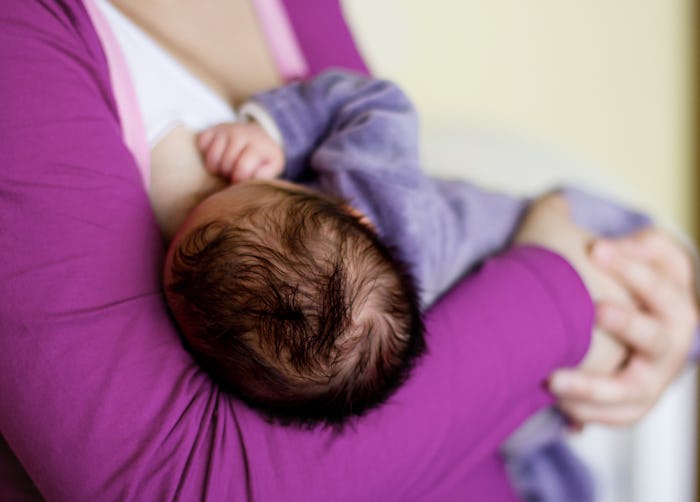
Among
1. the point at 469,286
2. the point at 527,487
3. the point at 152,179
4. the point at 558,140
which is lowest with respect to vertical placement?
the point at 527,487

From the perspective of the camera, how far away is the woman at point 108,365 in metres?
0.45

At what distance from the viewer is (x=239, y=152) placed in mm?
644

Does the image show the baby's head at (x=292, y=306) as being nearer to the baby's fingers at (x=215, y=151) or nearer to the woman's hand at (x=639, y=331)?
the baby's fingers at (x=215, y=151)

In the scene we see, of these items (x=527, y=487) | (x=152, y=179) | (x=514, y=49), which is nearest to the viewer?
(x=152, y=179)

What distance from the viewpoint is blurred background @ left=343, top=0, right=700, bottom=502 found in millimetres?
1165

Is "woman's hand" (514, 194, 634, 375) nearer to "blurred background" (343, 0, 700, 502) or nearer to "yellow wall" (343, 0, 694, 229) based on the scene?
"blurred background" (343, 0, 700, 502)

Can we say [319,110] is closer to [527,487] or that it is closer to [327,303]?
[327,303]

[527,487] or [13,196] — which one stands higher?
[13,196]

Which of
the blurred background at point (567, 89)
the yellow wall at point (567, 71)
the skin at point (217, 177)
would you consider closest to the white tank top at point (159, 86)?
the skin at point (217, 177)

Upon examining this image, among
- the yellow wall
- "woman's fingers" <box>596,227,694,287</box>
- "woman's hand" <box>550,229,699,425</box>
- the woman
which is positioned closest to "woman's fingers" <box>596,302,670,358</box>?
"woman's hand" <box>550,229,699,425</box>

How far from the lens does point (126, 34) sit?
0.66m

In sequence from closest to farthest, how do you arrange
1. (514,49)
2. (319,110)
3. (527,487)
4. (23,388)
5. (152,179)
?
(23,388) < (152,179) < (319,110) < (527,487) < (514,49)

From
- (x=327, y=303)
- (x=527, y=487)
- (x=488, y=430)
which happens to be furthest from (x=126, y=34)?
(x=527, y=487)

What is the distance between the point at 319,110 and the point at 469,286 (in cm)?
27
